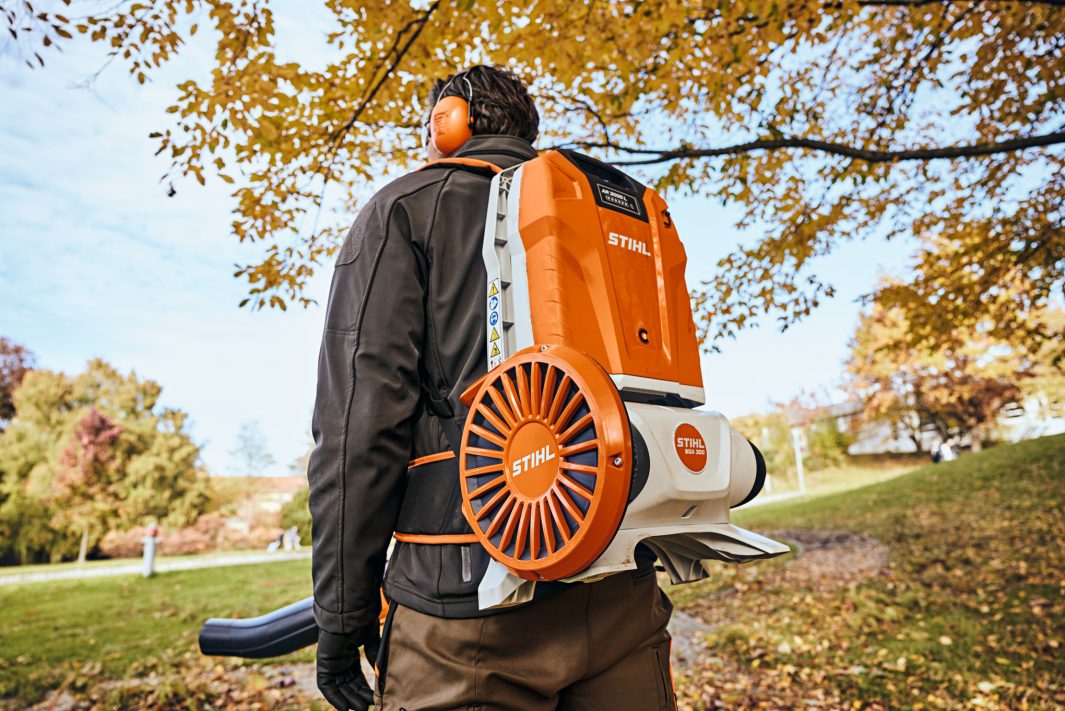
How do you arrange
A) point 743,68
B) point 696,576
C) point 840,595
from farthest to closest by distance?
point 840,595
point 743,68
point 696,576

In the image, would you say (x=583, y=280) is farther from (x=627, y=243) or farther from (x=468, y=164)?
(x=468, y=164)

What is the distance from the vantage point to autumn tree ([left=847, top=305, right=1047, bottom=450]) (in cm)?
2139

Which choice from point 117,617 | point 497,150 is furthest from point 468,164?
point 117,617

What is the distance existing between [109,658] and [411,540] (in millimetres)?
6395

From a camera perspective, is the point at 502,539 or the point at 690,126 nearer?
the point at 502,539

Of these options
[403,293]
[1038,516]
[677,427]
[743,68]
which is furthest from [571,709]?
[1038,516]

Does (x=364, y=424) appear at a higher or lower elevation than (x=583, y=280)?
lower

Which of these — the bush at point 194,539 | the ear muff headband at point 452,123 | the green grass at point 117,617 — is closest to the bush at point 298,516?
the bush at point 194,539

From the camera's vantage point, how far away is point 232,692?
16.7 feet

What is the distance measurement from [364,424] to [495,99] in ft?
→ 3.08

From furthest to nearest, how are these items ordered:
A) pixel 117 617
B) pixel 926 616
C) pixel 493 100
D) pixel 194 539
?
1. pixel 194 539
2. pixel 117 617
3. pixel 926 616
4. pixel 493 100

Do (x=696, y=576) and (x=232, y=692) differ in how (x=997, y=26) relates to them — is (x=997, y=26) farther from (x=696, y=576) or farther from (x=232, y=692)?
(x=232, y=692)

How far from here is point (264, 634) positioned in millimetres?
1638

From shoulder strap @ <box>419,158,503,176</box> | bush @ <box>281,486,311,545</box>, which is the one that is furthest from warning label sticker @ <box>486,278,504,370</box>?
bush @ <box>281,486,311,545</box>
